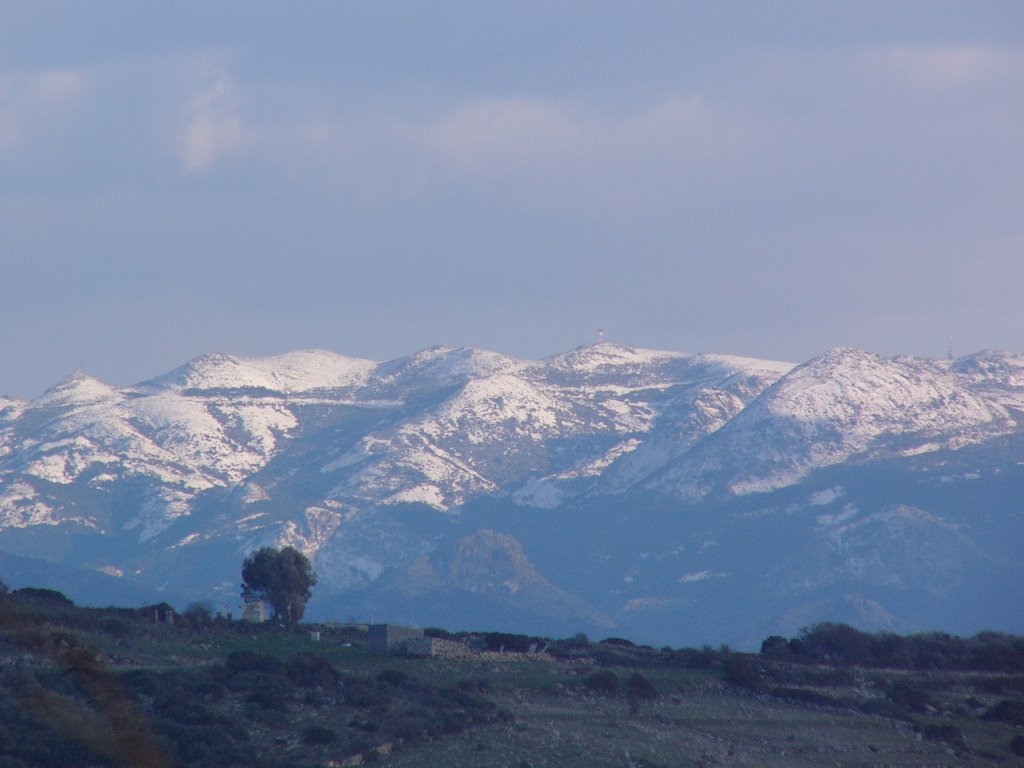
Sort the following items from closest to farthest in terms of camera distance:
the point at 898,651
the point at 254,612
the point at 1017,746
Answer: the point at 1017,746, the point at 898,651, the point at 254,612

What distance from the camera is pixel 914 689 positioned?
84.4 metres

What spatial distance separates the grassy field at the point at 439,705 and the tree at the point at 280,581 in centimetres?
1916

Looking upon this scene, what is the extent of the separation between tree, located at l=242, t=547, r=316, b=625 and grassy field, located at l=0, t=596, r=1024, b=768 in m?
19.2

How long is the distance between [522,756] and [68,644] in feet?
52.8

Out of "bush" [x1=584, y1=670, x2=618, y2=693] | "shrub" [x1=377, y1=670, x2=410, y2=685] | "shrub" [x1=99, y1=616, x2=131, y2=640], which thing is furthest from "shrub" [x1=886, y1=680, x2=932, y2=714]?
"shrub" [x1=99, y1=616, x2=131, y2=640]

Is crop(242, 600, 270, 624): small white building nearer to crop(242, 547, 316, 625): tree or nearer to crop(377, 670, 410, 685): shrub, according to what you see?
crop(242, 547, 316, 625): tree

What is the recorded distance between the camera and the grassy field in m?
52.1

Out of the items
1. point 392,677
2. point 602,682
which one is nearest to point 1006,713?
point 602,682

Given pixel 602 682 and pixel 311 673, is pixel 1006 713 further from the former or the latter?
pixel 311 673

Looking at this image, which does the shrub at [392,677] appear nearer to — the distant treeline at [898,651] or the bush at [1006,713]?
the bush at [1006,713]

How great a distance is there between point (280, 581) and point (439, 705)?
48.7m

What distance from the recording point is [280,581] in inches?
4395

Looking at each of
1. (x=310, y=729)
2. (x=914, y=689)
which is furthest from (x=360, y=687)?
(x=914, y=689)

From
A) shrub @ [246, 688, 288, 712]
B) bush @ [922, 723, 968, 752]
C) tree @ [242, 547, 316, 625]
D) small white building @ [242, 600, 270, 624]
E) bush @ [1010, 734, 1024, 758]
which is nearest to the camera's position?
shrub @ [246, 688, 288, 712]
